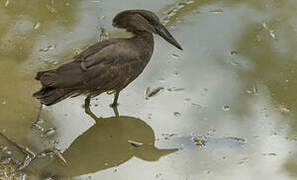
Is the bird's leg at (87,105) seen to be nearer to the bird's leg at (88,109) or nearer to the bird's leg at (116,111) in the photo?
the bird's leg at (88,109)

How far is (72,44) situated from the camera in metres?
6.59

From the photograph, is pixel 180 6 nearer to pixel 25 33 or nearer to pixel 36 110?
pixel 25 33

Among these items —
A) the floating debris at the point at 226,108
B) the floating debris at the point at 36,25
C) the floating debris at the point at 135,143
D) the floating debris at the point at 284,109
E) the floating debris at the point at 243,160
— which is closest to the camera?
the floating debris at the point at 243,160

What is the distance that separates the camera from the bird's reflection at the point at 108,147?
517cm

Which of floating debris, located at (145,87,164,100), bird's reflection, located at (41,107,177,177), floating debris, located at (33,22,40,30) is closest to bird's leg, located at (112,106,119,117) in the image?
bird's reflection, located at (41,107,177,177)

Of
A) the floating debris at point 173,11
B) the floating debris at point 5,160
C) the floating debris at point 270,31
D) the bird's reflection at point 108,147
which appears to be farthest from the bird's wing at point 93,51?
the floating debris at point 270,31

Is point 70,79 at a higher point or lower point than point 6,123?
higher

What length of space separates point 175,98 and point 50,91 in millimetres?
1301

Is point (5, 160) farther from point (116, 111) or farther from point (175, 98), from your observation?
point (175, 98)

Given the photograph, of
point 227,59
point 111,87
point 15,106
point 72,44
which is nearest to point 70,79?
point 111,87

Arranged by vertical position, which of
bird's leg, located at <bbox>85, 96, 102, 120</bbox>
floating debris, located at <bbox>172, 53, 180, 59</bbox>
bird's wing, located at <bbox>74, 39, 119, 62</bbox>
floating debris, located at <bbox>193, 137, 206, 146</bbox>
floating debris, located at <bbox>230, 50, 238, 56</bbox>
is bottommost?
floating debris, located at <bbox>193, 137, 206, 146</bbox>

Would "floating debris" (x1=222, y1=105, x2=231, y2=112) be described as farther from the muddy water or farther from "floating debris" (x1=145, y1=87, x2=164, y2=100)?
"floating debris" (x1=145, y1=87, x2=164, y2=100)

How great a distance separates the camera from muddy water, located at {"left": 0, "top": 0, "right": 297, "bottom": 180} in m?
5.16

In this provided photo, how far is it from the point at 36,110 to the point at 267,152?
7.53 ft
